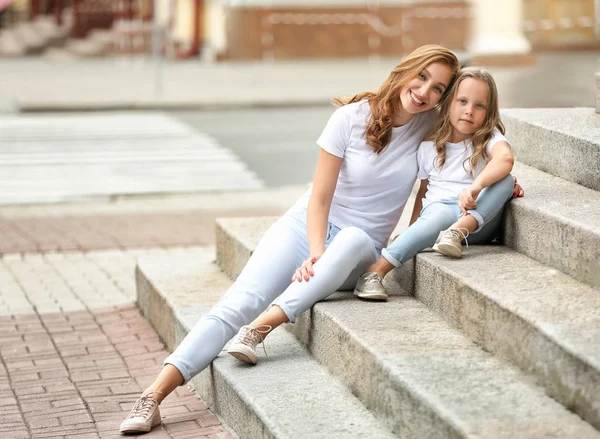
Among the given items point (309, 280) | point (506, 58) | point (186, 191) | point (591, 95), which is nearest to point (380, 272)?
point (309, 280)

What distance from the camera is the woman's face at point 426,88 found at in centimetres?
495

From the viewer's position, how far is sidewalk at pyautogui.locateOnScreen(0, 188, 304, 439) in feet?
16.2

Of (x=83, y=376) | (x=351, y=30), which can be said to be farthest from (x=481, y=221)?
(x=351, y=30)

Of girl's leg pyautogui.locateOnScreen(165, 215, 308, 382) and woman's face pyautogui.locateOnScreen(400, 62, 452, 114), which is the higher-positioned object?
woman's face pyautogui.locateOnScreen(400, 62, 452, 114)

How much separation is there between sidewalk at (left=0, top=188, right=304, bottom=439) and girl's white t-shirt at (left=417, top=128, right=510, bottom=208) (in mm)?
1434

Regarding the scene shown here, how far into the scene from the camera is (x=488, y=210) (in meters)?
4.98

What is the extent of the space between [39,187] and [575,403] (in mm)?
8354

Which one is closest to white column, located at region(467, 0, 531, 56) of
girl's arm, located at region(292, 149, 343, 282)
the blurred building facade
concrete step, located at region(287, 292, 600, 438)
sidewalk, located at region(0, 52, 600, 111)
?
the blurred building facade

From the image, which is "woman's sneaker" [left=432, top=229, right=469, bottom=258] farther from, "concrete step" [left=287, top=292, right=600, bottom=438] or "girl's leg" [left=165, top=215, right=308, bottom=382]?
"girl's leg" [left=165, top=215, right=308, bottom=382]

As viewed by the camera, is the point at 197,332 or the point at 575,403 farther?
the point at 197,332

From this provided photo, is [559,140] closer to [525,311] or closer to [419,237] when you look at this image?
[419,237]

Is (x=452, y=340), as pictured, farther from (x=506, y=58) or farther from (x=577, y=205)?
(x=506, y=58)

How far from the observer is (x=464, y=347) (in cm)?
429

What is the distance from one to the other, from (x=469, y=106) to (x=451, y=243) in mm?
656
